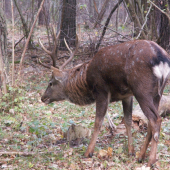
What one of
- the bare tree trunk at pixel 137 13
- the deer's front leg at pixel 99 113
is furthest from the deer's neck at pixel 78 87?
the bare tree trunk at pixel 137 13

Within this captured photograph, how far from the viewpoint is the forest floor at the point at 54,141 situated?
4.56 metres

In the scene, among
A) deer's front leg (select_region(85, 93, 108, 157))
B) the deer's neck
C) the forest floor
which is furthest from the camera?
the deer's neck

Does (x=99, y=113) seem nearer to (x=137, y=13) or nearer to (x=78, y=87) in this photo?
(x=78, y=87)

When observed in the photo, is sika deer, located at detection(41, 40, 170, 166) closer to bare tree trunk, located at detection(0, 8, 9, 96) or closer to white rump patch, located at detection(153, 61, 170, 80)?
white rump patch, located at detection(153, 61, 170, 80)

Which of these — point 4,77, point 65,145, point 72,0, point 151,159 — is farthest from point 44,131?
point 72,0

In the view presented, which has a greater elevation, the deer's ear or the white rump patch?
the white rump patch

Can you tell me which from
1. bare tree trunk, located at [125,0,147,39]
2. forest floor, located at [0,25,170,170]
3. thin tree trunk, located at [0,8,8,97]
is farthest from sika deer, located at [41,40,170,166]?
bare tree trunk, located at [125,0,147,39]

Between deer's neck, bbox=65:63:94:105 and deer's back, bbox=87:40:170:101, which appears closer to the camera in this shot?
deer's back, bbox=87:40:170:101

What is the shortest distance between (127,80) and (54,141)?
6.89 feet

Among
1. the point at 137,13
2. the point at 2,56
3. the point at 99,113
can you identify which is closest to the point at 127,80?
the point at 99,113

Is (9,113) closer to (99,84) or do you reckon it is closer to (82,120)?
(82,120)

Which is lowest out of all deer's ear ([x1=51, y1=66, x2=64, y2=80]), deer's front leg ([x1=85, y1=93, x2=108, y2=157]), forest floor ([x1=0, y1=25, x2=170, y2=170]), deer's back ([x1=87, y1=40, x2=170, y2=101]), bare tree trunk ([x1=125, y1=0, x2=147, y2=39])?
forest floor ([x1=0, y1=25, x2=170, y2=170])

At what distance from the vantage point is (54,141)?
559 centimetres

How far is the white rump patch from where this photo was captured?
4262 millimetres
